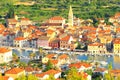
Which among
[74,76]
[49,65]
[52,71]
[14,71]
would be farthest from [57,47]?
[74,76]

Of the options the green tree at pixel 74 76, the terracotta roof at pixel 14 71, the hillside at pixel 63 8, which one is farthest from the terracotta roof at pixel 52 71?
the hillside at pixel 63 8

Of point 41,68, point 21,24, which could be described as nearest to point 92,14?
point 21,24

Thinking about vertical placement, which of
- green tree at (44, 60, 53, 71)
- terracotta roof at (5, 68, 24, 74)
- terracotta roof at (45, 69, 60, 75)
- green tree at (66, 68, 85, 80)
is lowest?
green tree at (44, 60, 53, 71)

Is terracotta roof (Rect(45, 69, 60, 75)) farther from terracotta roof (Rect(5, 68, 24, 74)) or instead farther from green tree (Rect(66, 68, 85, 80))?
terracotta roof (Rect(5, 68, 24, 74))

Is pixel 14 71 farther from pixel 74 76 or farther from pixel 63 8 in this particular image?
pixel 63 8

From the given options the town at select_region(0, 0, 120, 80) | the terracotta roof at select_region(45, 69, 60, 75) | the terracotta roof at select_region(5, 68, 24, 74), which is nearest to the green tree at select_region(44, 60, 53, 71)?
the town at select_region(0, 0, 120, 80)

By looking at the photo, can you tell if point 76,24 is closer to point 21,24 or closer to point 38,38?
point 21,24

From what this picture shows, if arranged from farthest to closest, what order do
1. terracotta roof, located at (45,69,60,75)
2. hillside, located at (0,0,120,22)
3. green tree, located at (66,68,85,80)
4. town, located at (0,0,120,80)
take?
hillside, located at (0,0,120,22) < town, located at (0,0,120,80) < terracotta roof, located at (45,69,60,75) < green tree, located at (66,68,85,80)
